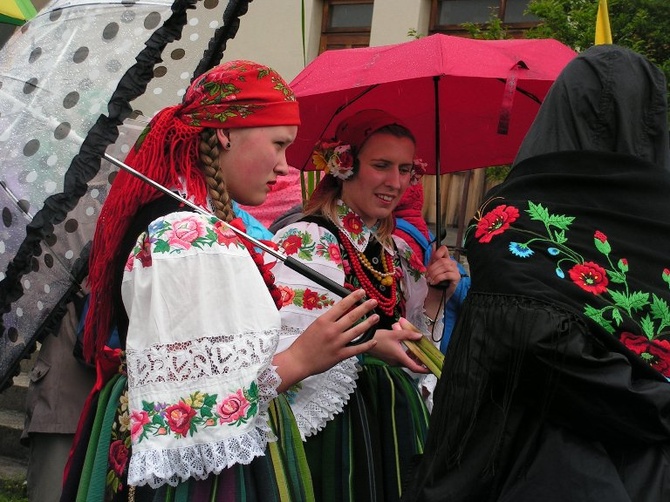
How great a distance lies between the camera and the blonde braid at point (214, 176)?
7.64 feet

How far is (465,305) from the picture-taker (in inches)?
82.0

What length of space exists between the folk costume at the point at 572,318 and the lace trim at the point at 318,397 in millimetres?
760

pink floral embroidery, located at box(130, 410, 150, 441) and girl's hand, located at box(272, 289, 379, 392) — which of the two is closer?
pink floral embroidery, located at box(130, 410, 150, 441)

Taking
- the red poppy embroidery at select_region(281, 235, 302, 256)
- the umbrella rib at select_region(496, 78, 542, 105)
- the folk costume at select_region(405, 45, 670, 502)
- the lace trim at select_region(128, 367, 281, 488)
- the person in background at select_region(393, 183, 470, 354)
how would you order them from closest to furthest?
the folk costume at select_region(405, 45, 670, 502) → the lace trim at select_region(128, 367, 281, 488) → the red poppy embroidery at select_region(281, 235, 302, 256) → the person in background at select_region(393, 183, 470, 354) → the umbrella rib at select_region(496, 78, 542, 105)

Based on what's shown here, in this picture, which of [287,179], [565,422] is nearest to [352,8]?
[287,179]

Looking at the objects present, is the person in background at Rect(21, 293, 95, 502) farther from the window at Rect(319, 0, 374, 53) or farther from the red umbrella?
the window at Rect(319, 0, 374, 53)

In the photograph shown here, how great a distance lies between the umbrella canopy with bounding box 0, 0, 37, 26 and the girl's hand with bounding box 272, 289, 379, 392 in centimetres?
292

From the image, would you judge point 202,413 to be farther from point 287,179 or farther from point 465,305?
point 287,179

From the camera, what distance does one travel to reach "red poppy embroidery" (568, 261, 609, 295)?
1.93m

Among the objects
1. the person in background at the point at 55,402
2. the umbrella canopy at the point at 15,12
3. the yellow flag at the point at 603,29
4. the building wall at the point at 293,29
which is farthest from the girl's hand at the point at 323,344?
the building wall at the point at 293,29

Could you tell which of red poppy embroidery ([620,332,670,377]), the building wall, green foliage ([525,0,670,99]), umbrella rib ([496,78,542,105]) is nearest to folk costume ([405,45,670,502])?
red poppy embroidery ([620,332,670,377])

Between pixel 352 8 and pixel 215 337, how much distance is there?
7.21m

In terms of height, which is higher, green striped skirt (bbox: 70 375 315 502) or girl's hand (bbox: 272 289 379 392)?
girl's hand (bbox: 272 289 379 392)

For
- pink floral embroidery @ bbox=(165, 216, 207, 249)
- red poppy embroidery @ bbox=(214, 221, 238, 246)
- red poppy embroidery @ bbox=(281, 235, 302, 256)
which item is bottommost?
red poppy embroidery @ bbox=(281, 235, 302, 256)
